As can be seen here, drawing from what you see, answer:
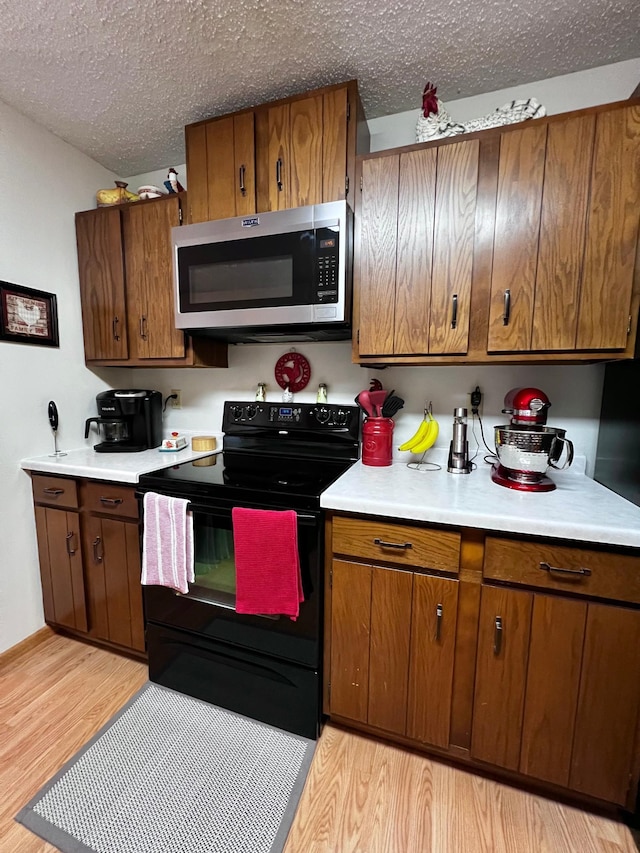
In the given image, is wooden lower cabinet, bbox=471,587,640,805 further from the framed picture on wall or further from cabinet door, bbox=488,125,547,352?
the framed picture on wall

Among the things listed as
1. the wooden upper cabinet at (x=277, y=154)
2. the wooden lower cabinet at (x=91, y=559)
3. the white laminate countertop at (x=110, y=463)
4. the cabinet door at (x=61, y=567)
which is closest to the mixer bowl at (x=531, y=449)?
the wooden upper cabinet at (x=277, y=154)

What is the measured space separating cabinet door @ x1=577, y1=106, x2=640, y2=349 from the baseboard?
2739mm

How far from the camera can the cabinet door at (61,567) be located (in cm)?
170

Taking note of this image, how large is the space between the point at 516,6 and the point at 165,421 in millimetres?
2336

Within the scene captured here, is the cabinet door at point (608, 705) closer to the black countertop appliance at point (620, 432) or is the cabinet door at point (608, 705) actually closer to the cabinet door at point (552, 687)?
the cabinet door at point (552, 687)

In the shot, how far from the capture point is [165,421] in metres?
2.25

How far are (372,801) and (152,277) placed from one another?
228 centimetres

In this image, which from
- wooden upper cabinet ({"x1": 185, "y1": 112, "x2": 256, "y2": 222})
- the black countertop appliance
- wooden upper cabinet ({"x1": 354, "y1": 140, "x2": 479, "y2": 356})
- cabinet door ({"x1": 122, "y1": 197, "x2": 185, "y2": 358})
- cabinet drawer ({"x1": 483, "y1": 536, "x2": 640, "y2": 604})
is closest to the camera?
cabinet drawer ({"x1": 483, "y1": 536, "x2": 640, "y2": 604})

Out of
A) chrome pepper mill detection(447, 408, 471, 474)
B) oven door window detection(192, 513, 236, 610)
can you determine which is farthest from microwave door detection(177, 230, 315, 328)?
oven door window detection(192, 513, 236, 610)

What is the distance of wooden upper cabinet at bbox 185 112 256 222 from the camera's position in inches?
59.7

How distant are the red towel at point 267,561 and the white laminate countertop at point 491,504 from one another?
167 millimetres

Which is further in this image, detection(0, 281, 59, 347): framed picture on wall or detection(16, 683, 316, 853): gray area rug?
detection(0, 281, 59, 347): framed picture on wall

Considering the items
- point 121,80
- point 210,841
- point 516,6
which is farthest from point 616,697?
point 121,80

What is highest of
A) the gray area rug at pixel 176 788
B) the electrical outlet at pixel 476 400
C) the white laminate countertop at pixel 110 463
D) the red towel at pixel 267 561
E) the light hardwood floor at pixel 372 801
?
the electrical outlet at pixel 476 400
